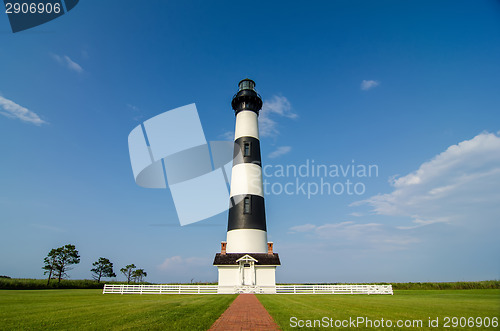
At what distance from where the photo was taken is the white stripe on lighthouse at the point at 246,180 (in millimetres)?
27438

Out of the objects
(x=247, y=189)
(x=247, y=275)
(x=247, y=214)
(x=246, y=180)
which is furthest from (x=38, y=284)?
(x=246, y=180)

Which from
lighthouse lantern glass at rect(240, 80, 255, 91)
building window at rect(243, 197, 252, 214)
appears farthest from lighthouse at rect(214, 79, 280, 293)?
lighthouse lantern glass at rect(240, 80, 255, 91)

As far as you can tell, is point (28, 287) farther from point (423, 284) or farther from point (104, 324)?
point (423, 284)

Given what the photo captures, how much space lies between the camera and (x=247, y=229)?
26.3 m

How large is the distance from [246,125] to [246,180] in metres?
6.22

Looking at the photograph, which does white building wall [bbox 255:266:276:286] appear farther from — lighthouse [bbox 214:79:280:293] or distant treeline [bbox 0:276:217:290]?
distant treeline [bbox 0:276:217:290]

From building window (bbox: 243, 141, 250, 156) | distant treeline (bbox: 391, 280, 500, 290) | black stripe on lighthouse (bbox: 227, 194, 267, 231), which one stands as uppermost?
building window (bbox: 243, 141, 250, 156)

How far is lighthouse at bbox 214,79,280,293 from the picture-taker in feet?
83.3

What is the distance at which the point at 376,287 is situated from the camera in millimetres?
25828

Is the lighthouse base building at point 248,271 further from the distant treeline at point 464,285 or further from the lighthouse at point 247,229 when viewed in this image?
the distant treeline at point 464,285

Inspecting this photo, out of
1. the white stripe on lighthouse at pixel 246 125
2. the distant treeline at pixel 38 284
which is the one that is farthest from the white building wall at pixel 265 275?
the distant treeline at pixel 38 284

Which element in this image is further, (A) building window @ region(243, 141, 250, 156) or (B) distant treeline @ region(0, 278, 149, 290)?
(B) distant treeline @ region(0, 278, 149, 290)

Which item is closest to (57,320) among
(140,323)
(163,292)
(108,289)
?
(140,323)

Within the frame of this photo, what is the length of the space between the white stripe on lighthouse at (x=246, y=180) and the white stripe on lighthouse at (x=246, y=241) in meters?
3.76
